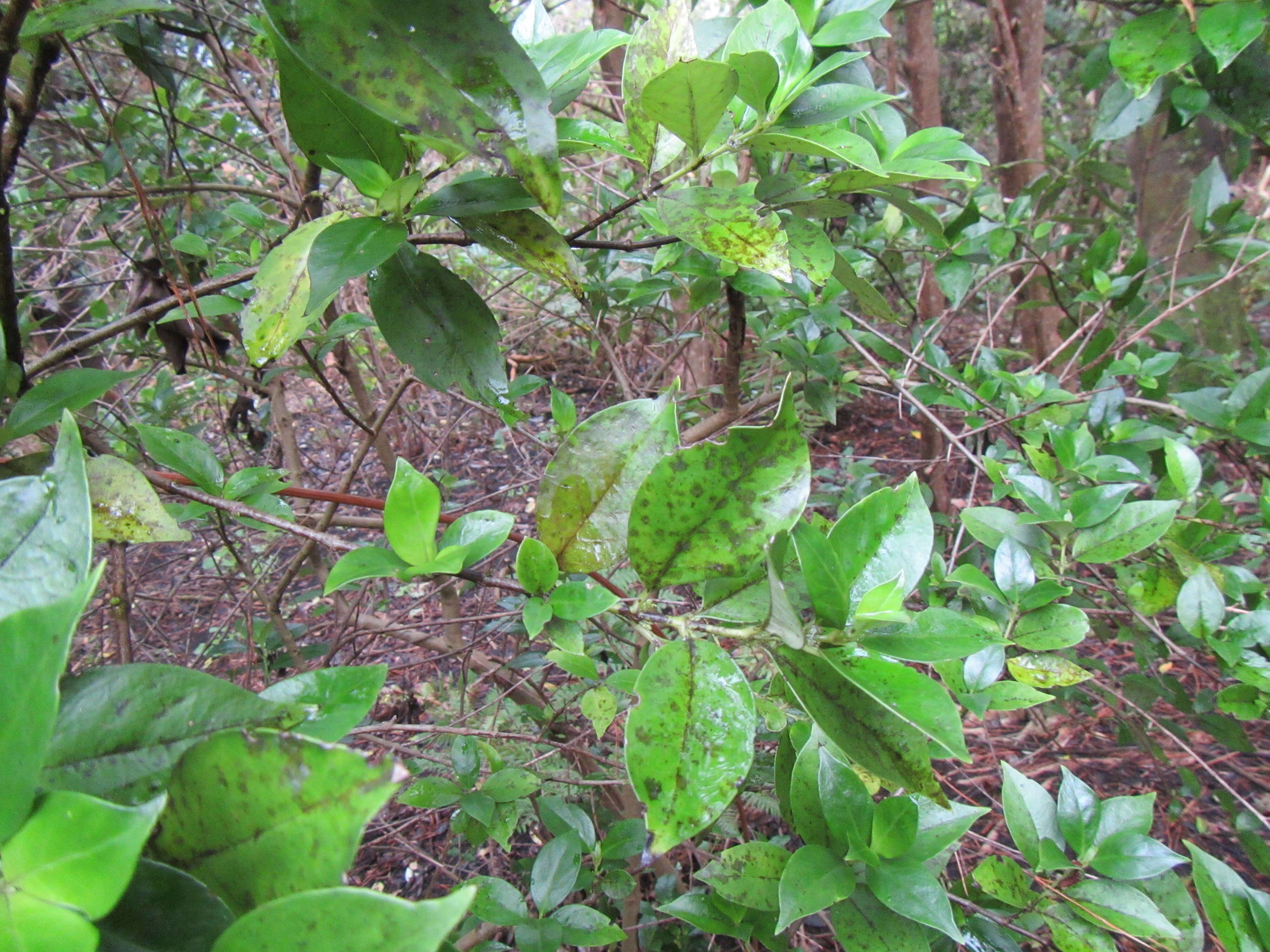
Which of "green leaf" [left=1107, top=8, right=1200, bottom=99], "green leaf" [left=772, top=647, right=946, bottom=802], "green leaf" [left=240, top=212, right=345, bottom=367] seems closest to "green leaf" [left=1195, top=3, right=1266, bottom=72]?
"green leaf" [left=1107, top=8, right=1200, bottom=99]

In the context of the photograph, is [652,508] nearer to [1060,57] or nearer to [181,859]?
[181,859]

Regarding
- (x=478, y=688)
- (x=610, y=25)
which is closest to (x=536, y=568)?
(x=478, y=688)

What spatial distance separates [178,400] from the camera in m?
1.83

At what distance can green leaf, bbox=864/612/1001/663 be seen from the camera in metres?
0.45

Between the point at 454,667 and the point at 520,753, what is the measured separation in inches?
23.0

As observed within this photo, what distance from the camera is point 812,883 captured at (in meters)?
0.59

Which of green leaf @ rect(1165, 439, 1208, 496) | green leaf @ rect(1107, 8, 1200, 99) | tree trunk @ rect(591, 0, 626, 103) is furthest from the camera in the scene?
tree trunk @ rect(591, 0, 626, 103)

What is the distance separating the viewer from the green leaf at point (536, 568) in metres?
0.49

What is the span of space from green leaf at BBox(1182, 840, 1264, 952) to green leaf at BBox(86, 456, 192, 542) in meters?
1.09

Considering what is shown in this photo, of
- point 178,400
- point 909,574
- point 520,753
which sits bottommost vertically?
point 520,753

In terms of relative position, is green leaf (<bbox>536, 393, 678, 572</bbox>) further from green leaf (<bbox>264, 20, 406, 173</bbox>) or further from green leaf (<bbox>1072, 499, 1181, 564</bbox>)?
green leaf (<bbox>1072, 499, 1181, 564</bbox>)

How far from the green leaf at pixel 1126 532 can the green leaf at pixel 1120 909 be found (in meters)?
0.38

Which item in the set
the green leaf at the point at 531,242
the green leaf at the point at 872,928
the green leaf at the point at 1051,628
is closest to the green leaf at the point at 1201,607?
the green leaf at the point at 1051,628

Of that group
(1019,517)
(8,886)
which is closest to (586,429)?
(8,886)
